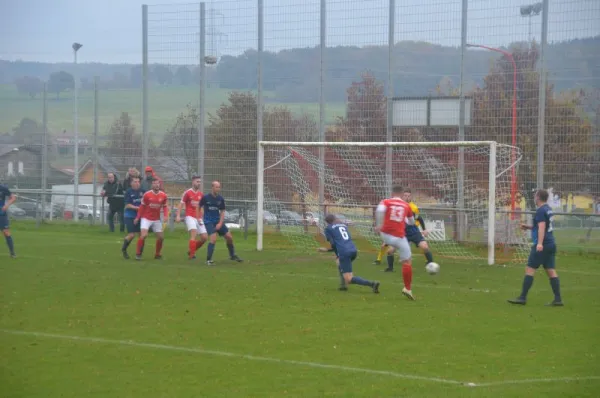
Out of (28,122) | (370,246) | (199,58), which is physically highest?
(199,58)

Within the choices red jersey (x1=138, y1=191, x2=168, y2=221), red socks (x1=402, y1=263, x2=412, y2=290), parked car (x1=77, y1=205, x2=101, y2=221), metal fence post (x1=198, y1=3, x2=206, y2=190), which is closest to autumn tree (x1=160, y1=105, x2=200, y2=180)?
metal fence post (x1=198, y1=3, x2=206, y2=190)

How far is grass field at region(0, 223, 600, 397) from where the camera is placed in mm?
9250

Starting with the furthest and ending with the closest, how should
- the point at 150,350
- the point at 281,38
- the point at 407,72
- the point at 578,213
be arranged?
the point at 281,38 → the point at 407,72 → the point at 578,213 → the point at 150,350

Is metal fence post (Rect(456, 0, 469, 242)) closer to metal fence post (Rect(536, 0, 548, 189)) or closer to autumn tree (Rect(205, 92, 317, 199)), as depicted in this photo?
metal fence post (Rect(536, 0, 548, 189))

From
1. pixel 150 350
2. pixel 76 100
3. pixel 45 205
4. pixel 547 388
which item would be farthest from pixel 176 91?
pixel 547 388

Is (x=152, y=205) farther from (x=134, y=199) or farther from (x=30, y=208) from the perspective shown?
(x=30, y=208)

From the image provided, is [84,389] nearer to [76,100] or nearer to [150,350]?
[150,350]

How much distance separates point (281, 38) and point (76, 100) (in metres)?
8.24

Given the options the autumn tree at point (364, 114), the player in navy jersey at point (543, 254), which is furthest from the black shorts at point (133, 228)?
the player in navy jersey at point (543, 254)

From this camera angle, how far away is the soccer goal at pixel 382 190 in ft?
77.4

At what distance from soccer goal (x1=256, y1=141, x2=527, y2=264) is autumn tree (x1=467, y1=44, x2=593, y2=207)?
1.02 meters

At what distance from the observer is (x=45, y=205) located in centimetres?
3331

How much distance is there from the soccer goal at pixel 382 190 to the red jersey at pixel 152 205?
3496 mm

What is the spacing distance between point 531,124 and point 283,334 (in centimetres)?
1568
